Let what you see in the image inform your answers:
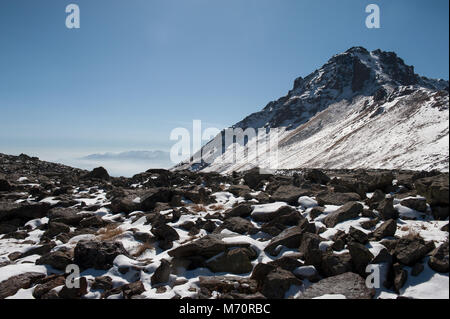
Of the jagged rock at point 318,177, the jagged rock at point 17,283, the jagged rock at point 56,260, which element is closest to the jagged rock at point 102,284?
the jagged rock at point 56,260

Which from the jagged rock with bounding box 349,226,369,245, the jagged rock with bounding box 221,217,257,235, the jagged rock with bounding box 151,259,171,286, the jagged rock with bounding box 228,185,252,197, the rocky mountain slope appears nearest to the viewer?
the jagged rock with bounding box 151,259,171,286

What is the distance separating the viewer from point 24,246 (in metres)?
10.6

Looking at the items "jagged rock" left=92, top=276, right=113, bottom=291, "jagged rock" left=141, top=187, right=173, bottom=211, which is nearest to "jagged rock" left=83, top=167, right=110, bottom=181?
"jagged rock" left=141, top=187, right=173, bottom=211

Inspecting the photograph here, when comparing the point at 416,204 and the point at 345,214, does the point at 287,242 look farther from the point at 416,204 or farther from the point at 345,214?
the point at 416,204

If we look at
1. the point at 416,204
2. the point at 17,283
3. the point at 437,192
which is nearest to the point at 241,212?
the point at 416,204

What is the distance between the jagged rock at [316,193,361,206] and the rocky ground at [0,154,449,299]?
4cm

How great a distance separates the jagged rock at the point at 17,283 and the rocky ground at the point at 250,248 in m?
0.03

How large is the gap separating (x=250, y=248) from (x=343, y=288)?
10.4 feet

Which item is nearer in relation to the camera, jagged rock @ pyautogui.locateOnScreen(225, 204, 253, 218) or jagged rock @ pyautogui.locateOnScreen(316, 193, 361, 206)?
jagged rock @ pyautogui.locateOnScreen(316, 193, 361, 206)

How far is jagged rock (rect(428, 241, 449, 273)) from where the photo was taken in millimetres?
5984

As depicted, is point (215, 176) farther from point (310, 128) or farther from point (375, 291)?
point (310, 128)

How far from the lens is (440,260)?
610 cm

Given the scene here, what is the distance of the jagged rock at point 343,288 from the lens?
609cm

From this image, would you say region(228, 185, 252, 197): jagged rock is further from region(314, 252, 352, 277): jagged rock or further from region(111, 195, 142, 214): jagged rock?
region(314, 252, 352, 277): jagged rock
